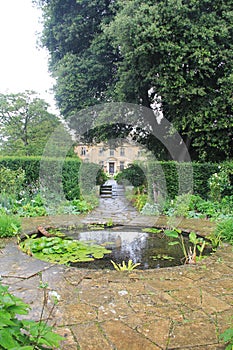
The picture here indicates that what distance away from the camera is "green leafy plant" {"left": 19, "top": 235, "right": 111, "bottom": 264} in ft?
11.6

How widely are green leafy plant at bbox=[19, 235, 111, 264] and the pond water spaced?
Answer: 0.46 ft

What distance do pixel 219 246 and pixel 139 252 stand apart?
113 centimetres

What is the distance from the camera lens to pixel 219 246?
3.92m

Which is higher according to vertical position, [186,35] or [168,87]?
[186,35]

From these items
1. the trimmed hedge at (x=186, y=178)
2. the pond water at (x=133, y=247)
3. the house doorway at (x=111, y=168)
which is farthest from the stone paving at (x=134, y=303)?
the house doorway at (x=111, y=168)

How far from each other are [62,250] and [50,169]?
4977 millimetres

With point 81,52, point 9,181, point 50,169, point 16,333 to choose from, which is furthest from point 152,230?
point 81,52

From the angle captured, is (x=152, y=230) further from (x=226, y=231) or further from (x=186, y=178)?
(x=186, y=178)

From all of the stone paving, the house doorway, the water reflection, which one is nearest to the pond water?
the water reflection

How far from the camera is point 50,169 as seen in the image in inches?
333

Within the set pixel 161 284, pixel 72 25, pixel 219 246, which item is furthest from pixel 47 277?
pixel 72 25

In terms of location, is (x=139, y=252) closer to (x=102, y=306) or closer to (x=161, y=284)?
(x=161, y=284)

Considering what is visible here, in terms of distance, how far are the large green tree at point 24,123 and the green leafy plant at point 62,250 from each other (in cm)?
1246

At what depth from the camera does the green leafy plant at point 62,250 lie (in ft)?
11.6
